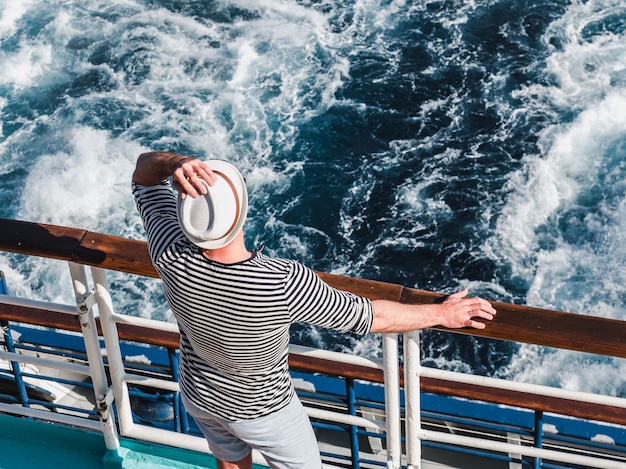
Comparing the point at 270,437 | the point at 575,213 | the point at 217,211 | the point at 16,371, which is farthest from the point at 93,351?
the point at 575,213

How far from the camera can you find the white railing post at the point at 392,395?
8.46 feet

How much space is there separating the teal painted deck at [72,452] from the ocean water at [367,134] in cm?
589

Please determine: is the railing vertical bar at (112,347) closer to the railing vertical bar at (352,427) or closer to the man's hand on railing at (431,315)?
the railing vertical bar at (352,427)

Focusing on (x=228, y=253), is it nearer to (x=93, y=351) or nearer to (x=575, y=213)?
(x=93, y=351)

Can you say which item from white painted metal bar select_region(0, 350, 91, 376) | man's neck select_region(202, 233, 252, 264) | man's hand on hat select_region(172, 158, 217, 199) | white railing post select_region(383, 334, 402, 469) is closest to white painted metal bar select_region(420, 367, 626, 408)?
white railing post select_region(383, 334, 402, 469)

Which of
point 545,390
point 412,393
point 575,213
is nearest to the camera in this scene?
point 545,390

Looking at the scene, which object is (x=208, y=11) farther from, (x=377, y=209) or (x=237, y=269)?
(x=237, y=269)

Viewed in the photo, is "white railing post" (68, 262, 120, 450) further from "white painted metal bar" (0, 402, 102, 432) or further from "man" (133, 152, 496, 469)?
"man" (133, 152, 496, 469)

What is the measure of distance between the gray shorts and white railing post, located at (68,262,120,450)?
51 centimetres

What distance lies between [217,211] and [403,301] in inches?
24.8

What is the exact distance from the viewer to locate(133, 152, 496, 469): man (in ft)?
7.08

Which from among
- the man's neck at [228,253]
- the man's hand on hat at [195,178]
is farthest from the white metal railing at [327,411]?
the man's hand on hat at [195,178]

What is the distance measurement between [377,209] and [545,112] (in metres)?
2.79

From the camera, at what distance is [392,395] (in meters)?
2.70
